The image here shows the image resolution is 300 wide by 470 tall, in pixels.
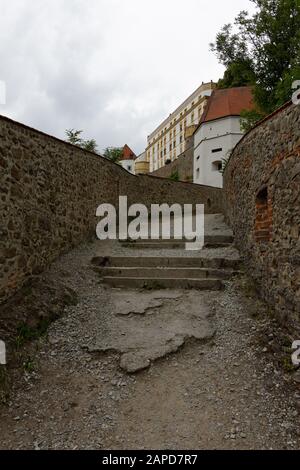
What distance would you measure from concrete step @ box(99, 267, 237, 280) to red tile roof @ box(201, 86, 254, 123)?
63.3ft

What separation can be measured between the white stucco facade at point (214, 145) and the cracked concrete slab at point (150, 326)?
61.6 ft

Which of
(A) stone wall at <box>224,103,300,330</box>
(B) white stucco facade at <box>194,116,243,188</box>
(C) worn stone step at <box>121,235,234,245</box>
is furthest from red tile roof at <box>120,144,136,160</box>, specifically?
(A) stone wall at <box>224,103,300,330</box>

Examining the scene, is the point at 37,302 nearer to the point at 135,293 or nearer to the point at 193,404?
the point at 135,293

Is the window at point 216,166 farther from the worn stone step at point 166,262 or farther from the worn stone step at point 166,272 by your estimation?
the worn stone step at point 166,272

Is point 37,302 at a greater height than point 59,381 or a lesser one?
greater

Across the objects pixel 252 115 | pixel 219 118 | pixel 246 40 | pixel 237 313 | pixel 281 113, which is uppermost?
pixel 219 118

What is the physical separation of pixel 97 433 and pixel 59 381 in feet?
2.74

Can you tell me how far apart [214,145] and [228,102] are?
307 cm

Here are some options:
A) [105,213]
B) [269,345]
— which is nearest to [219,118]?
[105,213]

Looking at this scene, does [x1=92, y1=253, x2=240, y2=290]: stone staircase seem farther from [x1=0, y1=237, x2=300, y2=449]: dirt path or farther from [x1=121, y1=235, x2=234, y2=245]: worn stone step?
[x1=121, y1=235, x2=234, y2=245]: worn stone step

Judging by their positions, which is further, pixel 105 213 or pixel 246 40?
pixel 246 40

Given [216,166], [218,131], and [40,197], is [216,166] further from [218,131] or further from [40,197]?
[40,197]

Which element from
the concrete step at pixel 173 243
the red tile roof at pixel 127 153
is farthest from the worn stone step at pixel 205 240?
the red tile roof at pixel 127 153

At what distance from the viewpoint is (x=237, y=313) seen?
15.3ft
